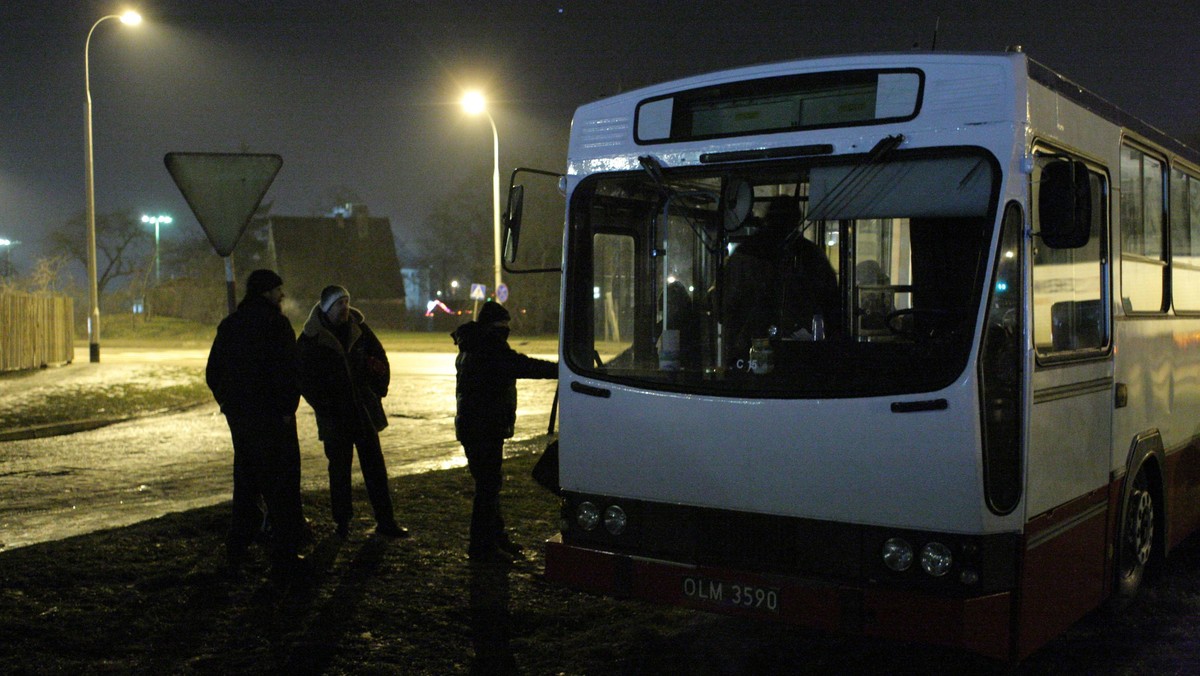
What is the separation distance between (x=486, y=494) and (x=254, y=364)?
1.78 meters

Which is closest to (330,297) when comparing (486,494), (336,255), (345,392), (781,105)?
(345,392)

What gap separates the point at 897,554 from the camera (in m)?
4.98

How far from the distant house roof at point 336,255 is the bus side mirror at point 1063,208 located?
241 feet

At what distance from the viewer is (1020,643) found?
197 inches

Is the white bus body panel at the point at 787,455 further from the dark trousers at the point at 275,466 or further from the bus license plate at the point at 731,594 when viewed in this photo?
the dark trousers at the point at 275,466

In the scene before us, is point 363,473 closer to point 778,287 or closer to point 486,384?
point 486,384

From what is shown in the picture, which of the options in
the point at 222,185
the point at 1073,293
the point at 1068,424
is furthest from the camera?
the point at 222,185

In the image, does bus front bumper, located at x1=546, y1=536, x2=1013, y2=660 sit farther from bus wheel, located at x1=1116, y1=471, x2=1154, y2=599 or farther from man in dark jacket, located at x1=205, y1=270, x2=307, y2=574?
man in dark jacket, located at x1=205, y1=270, x2=307, y2=574

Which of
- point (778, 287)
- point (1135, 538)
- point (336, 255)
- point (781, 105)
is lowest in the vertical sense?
point (1135, 538)

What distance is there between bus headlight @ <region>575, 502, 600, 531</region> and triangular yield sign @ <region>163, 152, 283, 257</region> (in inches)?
141

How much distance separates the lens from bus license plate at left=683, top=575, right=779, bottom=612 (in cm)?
514

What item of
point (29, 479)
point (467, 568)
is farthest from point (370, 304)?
point (467, 568)

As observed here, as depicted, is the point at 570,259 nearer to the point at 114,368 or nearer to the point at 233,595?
the point at 233,595

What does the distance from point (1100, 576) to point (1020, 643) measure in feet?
4.07
